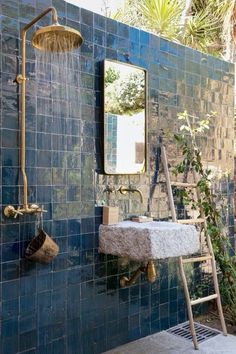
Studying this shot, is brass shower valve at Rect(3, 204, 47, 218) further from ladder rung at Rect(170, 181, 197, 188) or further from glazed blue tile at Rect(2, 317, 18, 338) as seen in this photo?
ladder rung at Rect(170, 181, 197, 188)

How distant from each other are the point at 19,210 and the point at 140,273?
1138 mm

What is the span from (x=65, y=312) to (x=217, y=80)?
2.67 metres

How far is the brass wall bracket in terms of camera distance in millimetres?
2896

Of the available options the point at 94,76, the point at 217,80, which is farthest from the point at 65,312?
the point at 217,80

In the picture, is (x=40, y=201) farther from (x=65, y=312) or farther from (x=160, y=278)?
(x=160, y=278)

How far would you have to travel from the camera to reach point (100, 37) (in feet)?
9.64

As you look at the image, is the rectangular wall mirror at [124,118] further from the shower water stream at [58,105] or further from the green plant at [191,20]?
the green plant at [191,20]

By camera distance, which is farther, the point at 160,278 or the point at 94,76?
the point at 160,278

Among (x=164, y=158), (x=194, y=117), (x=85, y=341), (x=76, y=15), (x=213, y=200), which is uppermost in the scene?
(x=76, y=15)

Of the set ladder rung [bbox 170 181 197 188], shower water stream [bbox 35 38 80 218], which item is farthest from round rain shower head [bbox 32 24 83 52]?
ladder rung [bbox 170 181 197 188]

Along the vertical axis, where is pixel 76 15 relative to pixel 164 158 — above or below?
above

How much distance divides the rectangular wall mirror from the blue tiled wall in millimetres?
74

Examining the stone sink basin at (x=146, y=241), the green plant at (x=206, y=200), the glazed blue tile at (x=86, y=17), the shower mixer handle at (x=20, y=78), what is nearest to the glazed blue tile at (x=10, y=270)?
the stone sink basin at (x=146, y=241)

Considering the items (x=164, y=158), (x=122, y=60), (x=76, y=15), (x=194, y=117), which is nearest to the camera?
(x=76, y=15)
